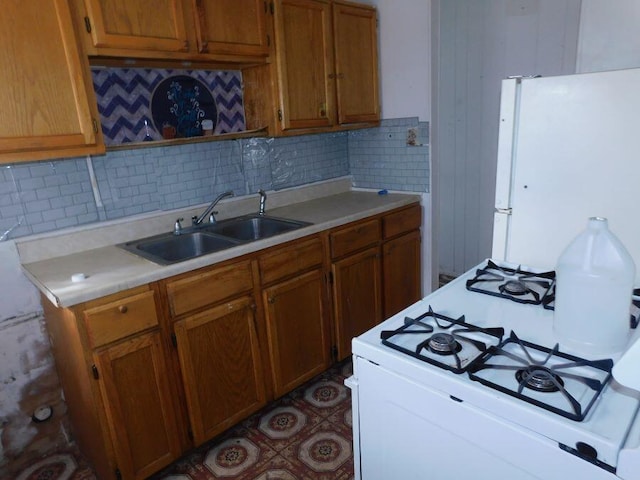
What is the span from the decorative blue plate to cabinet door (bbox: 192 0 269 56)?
0.35m

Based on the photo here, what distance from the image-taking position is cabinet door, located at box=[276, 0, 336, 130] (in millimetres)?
2262

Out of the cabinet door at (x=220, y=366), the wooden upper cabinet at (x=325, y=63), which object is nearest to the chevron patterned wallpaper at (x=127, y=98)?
the wooden upper cabinet at (x=325, y=63)

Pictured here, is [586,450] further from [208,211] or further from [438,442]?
[208,211]

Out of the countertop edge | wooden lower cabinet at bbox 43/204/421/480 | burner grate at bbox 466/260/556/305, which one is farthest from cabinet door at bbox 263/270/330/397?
burner grate at bbox 466/260/556/305

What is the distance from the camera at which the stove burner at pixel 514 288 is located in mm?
1245

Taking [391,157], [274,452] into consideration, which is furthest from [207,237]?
[391,157]

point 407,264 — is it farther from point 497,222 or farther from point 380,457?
point 380,457

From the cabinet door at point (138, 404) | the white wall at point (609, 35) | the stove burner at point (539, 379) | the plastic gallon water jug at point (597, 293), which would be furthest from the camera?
the cabinet door at point (138, 404)

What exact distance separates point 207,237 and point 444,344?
1505mm

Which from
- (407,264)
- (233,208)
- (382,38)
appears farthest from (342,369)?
(382,38)

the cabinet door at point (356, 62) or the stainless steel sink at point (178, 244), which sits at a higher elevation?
the cabinet door at point (356, 62)

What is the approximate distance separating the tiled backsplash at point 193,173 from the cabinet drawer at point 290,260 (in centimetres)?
62

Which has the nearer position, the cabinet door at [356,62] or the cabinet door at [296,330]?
the cabinet door at [296,330]

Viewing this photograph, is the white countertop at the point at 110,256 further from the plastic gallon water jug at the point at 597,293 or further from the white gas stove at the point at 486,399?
the plastic gallon water jug at the point at 597,293
